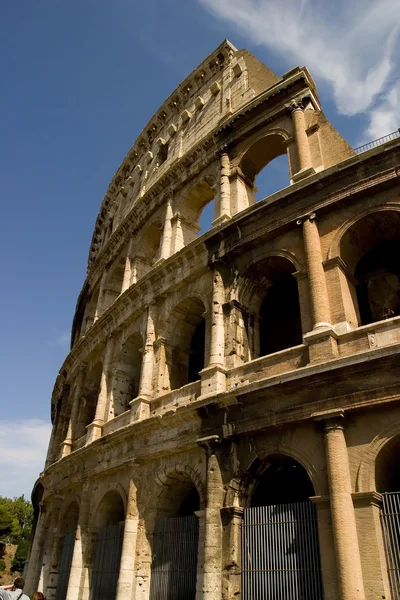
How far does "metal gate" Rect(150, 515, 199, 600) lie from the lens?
8945 mm

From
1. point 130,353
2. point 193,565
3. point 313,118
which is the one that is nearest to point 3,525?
point 130,353

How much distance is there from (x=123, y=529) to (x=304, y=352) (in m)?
5.56

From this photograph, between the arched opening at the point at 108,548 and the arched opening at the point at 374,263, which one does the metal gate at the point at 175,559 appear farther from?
the arched opening at the point at 374,263

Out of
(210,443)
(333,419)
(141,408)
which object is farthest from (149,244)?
(333,419)

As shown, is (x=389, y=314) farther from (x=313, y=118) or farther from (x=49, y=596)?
(x=49, y=596)

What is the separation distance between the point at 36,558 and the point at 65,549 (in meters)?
3.22

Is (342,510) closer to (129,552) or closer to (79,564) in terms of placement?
(129,552)

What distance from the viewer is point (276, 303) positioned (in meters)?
11.9

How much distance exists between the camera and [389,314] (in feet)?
33.9

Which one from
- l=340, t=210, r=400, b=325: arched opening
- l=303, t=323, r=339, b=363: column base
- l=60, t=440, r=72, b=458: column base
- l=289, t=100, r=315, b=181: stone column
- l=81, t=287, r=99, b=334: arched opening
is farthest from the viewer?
l=81, t=287, r=99, b=334: arched opening

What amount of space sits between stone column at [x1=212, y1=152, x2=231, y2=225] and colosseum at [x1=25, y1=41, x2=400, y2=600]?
0.04 meters

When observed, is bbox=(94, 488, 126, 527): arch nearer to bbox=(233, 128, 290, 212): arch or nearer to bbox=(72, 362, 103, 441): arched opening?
bbox=(72, 362, 103, 441): arched opening

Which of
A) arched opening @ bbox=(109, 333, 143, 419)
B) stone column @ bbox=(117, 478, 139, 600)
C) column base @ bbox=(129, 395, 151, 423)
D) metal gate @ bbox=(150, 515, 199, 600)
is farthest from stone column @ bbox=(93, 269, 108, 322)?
metal gate @ bbox=(150, 515, 199, 600)

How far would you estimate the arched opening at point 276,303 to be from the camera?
10734 millimetres
